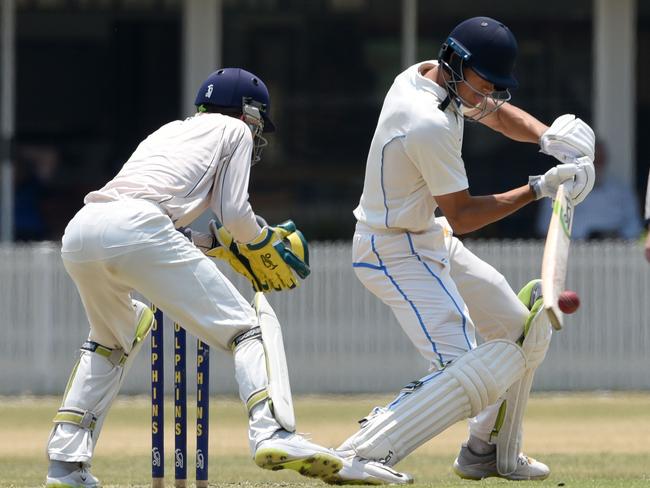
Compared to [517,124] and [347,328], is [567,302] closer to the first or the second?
[517,124]

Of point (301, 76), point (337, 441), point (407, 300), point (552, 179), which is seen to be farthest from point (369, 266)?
point (301, 76)

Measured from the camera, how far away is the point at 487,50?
5758 mm

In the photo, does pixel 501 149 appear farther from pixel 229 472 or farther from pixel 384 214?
pixel 384 214

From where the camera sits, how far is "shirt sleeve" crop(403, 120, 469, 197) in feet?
18.6

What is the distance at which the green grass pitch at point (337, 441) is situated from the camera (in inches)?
260

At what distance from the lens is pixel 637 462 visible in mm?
7316

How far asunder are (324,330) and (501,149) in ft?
8.50

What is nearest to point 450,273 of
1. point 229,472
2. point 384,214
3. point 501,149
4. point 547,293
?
point 384,214

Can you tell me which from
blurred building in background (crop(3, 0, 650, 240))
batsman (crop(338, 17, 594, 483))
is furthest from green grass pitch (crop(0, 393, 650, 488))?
blurred building in background (crop(3, 0, 650, 240))

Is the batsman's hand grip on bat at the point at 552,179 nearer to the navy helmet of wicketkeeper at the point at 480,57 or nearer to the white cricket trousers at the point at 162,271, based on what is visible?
the navy helmet of wicketkeeper at the point at 480,57

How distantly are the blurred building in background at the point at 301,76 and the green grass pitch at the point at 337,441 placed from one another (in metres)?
2.46

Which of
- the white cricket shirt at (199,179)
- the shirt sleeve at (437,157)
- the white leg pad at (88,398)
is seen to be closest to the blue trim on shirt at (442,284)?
the shirt sleeve at (437,157)

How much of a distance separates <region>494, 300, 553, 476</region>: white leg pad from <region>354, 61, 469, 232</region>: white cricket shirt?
670 millimetres

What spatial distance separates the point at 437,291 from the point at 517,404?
0.71 metres
